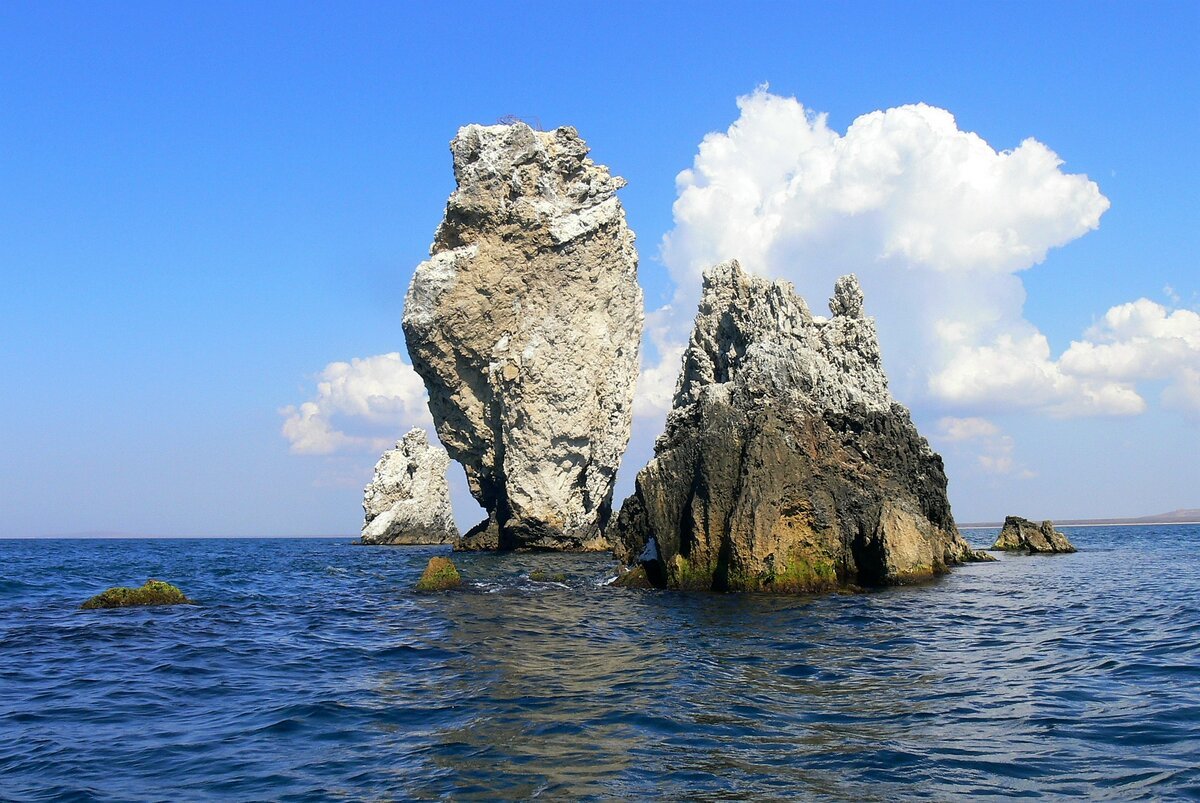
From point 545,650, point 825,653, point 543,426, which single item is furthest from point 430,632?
point 543,426

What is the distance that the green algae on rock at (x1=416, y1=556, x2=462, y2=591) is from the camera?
94.1ft

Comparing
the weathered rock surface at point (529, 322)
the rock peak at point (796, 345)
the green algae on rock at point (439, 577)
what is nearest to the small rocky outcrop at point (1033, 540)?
the rock peak at point (796, 345)

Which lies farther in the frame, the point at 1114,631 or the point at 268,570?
the point at 268,570

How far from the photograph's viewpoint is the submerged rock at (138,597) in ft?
79.8

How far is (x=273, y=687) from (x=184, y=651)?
4.41m

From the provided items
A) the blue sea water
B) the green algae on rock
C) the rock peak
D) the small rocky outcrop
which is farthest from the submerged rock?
the small rocky outcrop

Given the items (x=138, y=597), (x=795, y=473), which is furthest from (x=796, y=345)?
(x=138, y=597)

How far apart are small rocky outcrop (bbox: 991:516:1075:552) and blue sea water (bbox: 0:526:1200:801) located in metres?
25.8

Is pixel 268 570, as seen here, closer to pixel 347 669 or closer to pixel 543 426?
pixel 543 426

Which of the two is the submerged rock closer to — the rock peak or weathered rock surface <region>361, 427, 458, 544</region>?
the rock peak

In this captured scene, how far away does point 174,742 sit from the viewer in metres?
10.5

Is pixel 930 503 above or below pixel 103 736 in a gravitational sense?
above

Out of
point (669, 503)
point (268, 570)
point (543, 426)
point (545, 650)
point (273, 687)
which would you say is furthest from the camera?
point (543, 426)

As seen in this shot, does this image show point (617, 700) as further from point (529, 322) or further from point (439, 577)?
point (529, 322)
